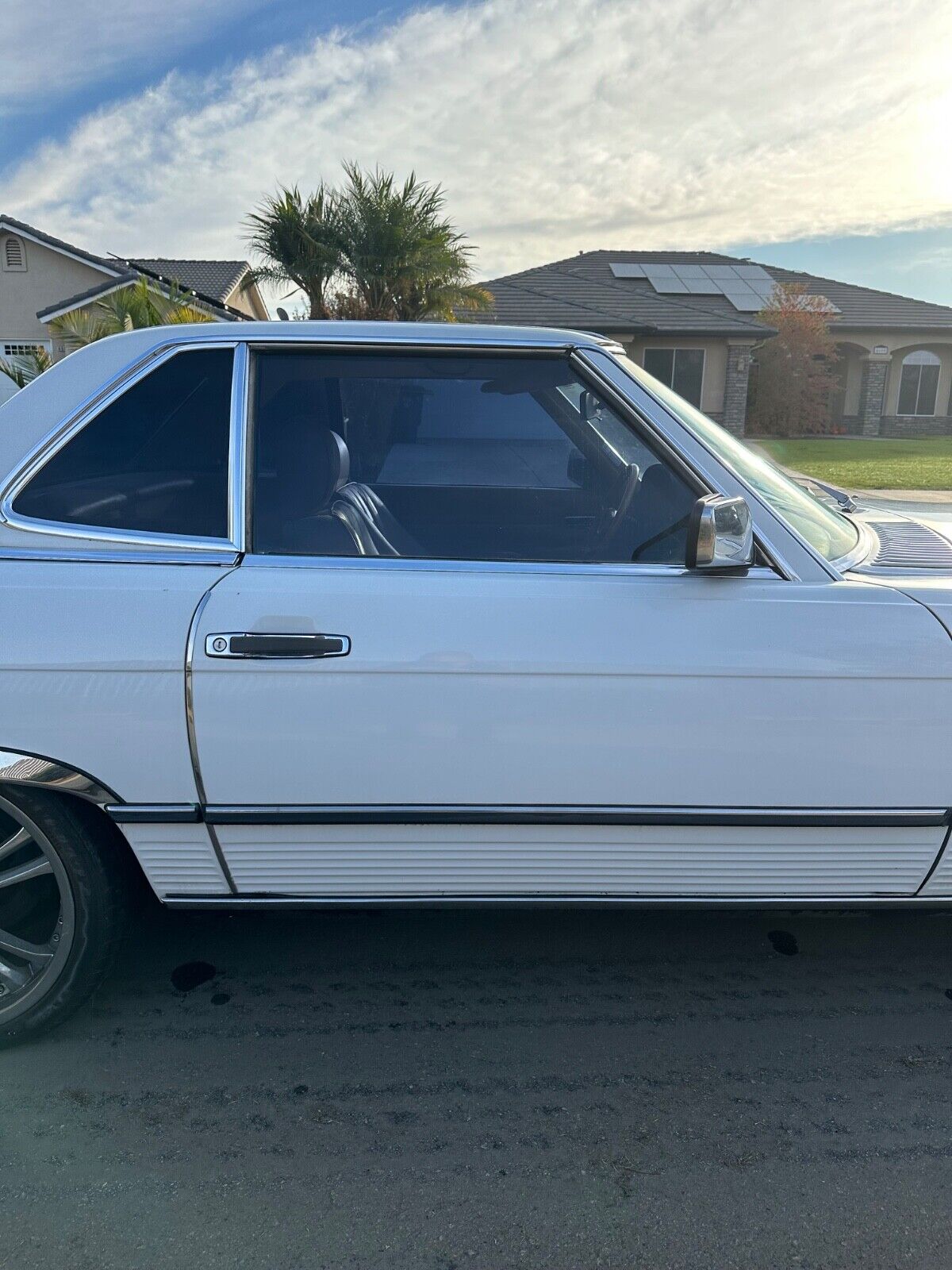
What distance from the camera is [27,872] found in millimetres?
2082

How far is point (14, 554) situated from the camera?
199 cm

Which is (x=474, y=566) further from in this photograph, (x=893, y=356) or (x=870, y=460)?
(x=893, y=356)

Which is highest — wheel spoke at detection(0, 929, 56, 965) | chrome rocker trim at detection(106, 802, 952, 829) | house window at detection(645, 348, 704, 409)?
house window at detection(645, 348, 704, 409)

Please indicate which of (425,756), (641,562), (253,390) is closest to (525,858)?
(425,756)

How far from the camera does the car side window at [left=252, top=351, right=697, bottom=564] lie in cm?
213

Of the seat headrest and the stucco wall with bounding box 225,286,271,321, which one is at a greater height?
the stucco wall with bounding box 225,286,271,321

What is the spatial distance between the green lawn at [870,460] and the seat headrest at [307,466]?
41.6ft

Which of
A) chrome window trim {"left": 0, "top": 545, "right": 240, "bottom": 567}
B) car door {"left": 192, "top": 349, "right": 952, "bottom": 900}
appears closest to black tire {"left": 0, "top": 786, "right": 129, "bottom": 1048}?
car door {"left": 192, "top": 349, "right": 952, "bottom": 900}

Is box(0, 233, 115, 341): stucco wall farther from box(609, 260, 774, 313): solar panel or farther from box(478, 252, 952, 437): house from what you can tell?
box(609, 260, 774, 313): solar panel

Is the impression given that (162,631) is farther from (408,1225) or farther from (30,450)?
(408,1225)

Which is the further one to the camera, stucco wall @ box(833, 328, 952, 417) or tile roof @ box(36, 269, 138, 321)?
stucco wall @ box(833, 328, 952, 417)

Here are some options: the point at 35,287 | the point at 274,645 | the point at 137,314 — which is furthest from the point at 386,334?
the point at 35,287

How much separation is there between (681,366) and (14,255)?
52.6 feet

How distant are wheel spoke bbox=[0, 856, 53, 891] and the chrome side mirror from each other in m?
1.64
